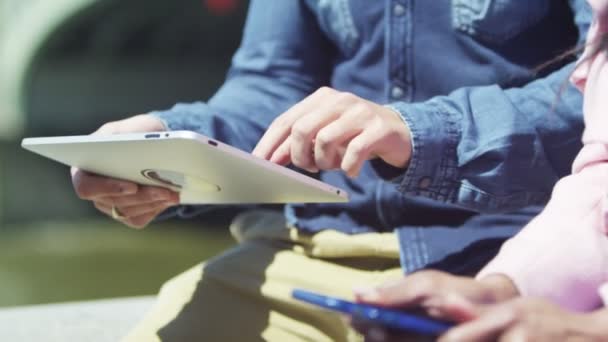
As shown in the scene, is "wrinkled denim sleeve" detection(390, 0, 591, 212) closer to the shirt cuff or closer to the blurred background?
the shirt cuff

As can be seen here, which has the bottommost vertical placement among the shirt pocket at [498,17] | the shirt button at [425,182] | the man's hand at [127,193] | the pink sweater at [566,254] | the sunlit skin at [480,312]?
the man's hand at [127,193]

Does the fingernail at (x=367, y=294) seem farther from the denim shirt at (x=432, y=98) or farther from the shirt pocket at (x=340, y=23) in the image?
the shirt pocket at (x=340, y=23)

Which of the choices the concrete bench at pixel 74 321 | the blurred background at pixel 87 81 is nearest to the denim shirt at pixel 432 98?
the concrete bench at pixel 74 321

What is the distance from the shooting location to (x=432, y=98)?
3.55ft

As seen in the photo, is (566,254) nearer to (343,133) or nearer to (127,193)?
(343,133)

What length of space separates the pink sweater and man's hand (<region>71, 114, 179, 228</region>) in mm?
486

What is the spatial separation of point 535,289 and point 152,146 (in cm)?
38

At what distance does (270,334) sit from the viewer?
3.83 ft

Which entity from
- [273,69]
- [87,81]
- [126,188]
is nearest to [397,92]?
[273,69]

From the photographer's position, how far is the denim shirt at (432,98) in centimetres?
97

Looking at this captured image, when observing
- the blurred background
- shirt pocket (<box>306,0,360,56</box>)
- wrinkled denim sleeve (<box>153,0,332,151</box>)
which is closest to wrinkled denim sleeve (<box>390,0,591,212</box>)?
shirt pocket (<box>306,0,360,56</box>)

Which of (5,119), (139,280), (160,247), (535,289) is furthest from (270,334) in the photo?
(5,119)

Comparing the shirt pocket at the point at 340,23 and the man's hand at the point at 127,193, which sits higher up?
the shirt pocket at the point at 340,23

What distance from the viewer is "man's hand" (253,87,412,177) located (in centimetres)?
86
